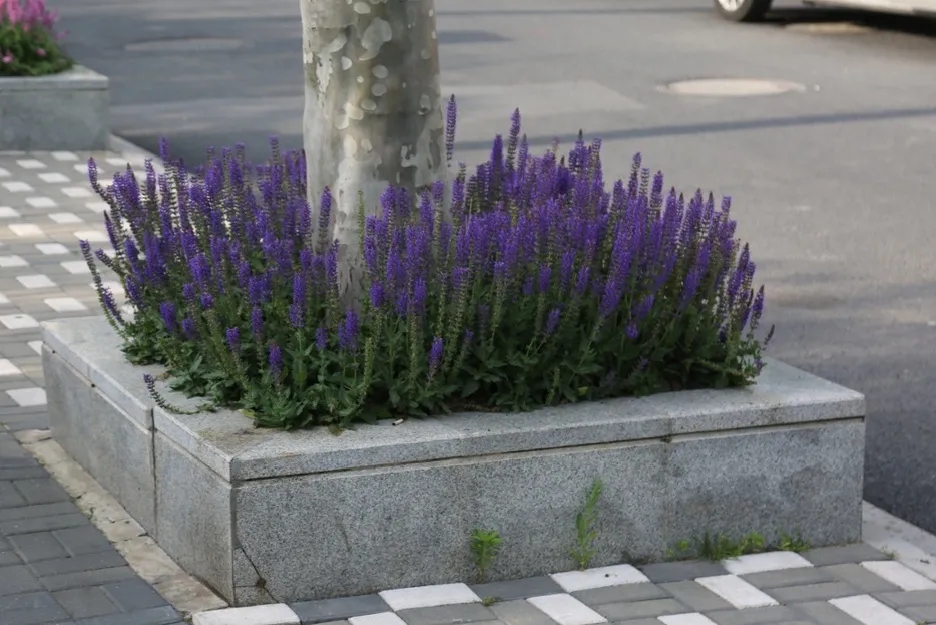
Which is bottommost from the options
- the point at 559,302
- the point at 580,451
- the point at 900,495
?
the point at 900,495

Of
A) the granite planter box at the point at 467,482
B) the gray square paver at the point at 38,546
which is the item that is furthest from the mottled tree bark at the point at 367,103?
the gray square paver at the point at 38,546

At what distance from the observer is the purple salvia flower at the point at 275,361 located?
5.09 metres

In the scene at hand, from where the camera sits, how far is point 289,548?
4.96 metres

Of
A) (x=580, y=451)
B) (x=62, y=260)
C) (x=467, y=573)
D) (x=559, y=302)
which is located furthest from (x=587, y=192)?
(x=62, y=260)

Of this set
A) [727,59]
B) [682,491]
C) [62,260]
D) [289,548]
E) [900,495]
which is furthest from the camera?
[727,59]

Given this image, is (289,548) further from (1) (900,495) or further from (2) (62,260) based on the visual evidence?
(2) (62,260)

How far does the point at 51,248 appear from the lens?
9750 mm

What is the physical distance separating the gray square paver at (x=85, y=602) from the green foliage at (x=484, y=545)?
1050 mm

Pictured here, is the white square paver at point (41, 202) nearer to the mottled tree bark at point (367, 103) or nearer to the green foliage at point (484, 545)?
the mottled tree bark at point (367, 103)

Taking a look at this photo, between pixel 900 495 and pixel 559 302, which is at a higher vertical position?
pixel 559 302

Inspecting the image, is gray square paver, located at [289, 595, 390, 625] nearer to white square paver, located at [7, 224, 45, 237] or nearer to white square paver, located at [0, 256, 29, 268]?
white square paver, located at [0, 256, 29, 268]

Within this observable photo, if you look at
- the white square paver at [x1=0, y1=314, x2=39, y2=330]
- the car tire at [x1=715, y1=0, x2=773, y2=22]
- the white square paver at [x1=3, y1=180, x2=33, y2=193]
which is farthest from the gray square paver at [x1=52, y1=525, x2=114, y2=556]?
the car tire at [x1=715, y1=0, x2=773, y2=22]

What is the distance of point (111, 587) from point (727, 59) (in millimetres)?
13506

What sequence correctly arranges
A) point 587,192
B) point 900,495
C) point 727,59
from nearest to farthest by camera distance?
1. point 587,192
2. point 900,495
3. point 727,59
